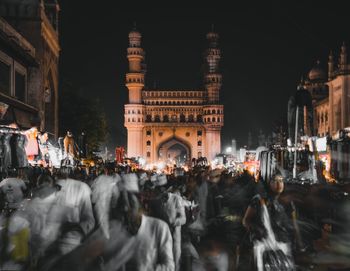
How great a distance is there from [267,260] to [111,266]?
1806 mm

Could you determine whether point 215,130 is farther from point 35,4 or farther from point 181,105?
point 35,4

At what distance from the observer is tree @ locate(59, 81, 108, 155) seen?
150ft

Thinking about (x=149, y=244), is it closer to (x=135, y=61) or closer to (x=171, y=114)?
(x=135, y=61)

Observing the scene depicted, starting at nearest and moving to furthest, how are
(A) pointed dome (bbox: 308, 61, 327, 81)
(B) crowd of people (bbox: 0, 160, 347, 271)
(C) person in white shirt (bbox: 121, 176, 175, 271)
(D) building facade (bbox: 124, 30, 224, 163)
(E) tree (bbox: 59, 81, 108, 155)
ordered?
(C) person in white shirt (bbox: 121, 176, 175, 271), (B) crowd of people (bbox: 0, 160, 347, 271), (E) tree (bbox: 59, 81, 108, 155), (A) pointed dome (bbox: 308, 61, 327, 81), (D) building facade (bbox: 124, 30, 224, 163)

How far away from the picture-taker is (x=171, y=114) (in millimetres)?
100812

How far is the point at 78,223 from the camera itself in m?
6.54

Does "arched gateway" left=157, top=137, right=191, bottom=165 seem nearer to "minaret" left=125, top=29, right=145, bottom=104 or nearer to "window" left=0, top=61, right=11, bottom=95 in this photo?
"minaret" left=125, top=29, right=145, bottom=104

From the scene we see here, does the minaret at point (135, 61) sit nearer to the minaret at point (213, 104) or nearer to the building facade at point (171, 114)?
the building facade at point (171, 114)

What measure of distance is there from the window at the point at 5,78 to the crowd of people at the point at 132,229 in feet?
41.3

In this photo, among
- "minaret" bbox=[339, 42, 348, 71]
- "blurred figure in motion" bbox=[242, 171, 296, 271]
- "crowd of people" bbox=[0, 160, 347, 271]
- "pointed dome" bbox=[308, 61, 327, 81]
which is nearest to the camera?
"crowd of people" bbox=[0, 160, 347, 271]

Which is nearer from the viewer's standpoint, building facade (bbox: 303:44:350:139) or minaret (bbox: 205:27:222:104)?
building facade (bbox: 303:44:350:139)

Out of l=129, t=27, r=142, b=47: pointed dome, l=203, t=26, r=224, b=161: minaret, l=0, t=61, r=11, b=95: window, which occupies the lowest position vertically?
l=0, t=61, r=11, b=95: window

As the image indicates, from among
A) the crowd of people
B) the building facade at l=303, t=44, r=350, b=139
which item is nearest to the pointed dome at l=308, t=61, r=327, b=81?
the building facade at l=303, t=44, r=350, b=139

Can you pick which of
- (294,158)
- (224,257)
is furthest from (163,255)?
(294,158)
